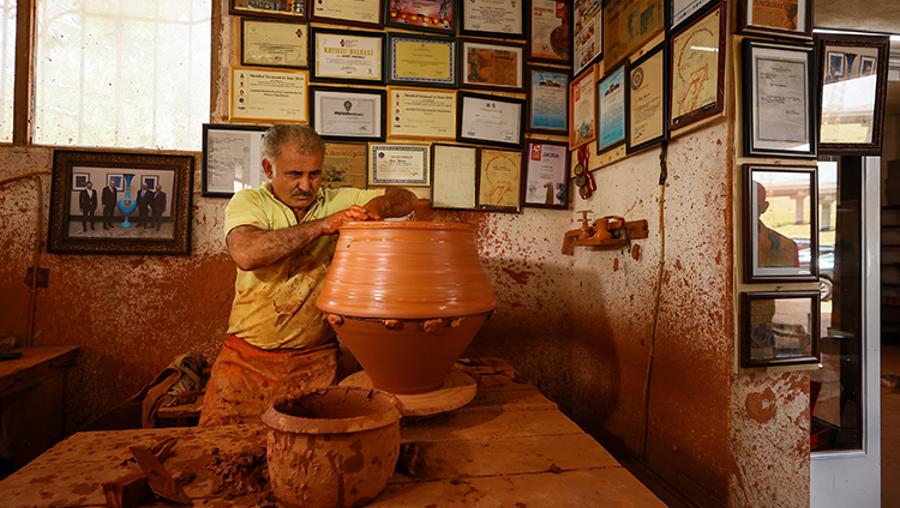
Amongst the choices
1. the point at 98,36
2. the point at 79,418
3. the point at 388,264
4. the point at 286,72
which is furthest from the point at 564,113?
the point at 79,418

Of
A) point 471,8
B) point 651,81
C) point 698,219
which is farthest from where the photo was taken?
point 471,8

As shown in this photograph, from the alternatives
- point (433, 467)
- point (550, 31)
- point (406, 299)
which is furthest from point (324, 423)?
point (550, 31)

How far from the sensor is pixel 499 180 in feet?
9.32

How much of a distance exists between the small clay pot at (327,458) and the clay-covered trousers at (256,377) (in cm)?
96

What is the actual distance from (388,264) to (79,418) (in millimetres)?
2323

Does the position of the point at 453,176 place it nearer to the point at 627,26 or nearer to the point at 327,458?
the point at 627,26

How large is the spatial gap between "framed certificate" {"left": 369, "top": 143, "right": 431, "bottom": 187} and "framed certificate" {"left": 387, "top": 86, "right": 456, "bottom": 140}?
0.09 metres

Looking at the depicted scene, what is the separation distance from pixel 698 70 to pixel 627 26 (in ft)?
2.23

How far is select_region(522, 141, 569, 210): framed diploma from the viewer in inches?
113

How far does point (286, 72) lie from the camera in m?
2.61

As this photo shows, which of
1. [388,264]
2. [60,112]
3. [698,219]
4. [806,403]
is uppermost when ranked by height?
Answer: [60,112]

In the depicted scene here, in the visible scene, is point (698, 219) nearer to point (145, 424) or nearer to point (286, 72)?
point (286, 72)

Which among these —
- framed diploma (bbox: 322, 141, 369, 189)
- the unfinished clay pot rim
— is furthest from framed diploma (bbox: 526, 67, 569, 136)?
the unfinished clay pot rim

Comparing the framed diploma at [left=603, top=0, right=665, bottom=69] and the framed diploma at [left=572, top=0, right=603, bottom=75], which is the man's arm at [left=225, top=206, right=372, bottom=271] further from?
the framed diploma at [left=572, top=0, right=603, bottom=75]
